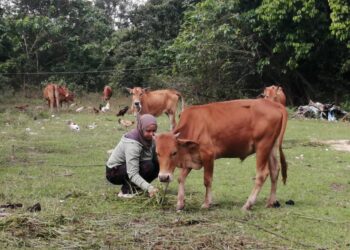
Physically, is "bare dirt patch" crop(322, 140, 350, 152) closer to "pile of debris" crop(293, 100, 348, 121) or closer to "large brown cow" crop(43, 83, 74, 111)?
"pile of debris" crop(293, 100, 348, 121)

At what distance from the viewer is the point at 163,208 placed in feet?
23.0

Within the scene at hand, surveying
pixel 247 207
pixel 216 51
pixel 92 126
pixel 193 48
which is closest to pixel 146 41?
pixel 193 48

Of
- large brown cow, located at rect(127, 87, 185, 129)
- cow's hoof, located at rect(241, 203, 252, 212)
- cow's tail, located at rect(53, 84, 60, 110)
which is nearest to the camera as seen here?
cow's hoof, located at rect(241, 203, 252, 212)

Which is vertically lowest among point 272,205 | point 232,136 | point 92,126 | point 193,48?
point 92,126

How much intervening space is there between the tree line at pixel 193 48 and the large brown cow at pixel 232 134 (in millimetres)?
15370

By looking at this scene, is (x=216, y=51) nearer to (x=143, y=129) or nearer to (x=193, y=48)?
(x=193, y=48)

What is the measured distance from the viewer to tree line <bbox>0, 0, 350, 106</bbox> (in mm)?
23719

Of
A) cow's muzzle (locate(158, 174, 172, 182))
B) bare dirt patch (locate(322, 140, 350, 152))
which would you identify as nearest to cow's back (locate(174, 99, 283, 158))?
cow's muzzle (locate(158, 174, 172, 182))

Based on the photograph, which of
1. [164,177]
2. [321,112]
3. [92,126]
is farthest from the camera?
[321,112]

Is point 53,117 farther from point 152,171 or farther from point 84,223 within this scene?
point 84,223

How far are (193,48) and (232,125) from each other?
62.0ft

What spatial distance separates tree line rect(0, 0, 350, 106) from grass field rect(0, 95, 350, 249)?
11188mm

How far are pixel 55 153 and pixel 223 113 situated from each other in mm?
6049

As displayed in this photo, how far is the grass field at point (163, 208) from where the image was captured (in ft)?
Result: 18.2
